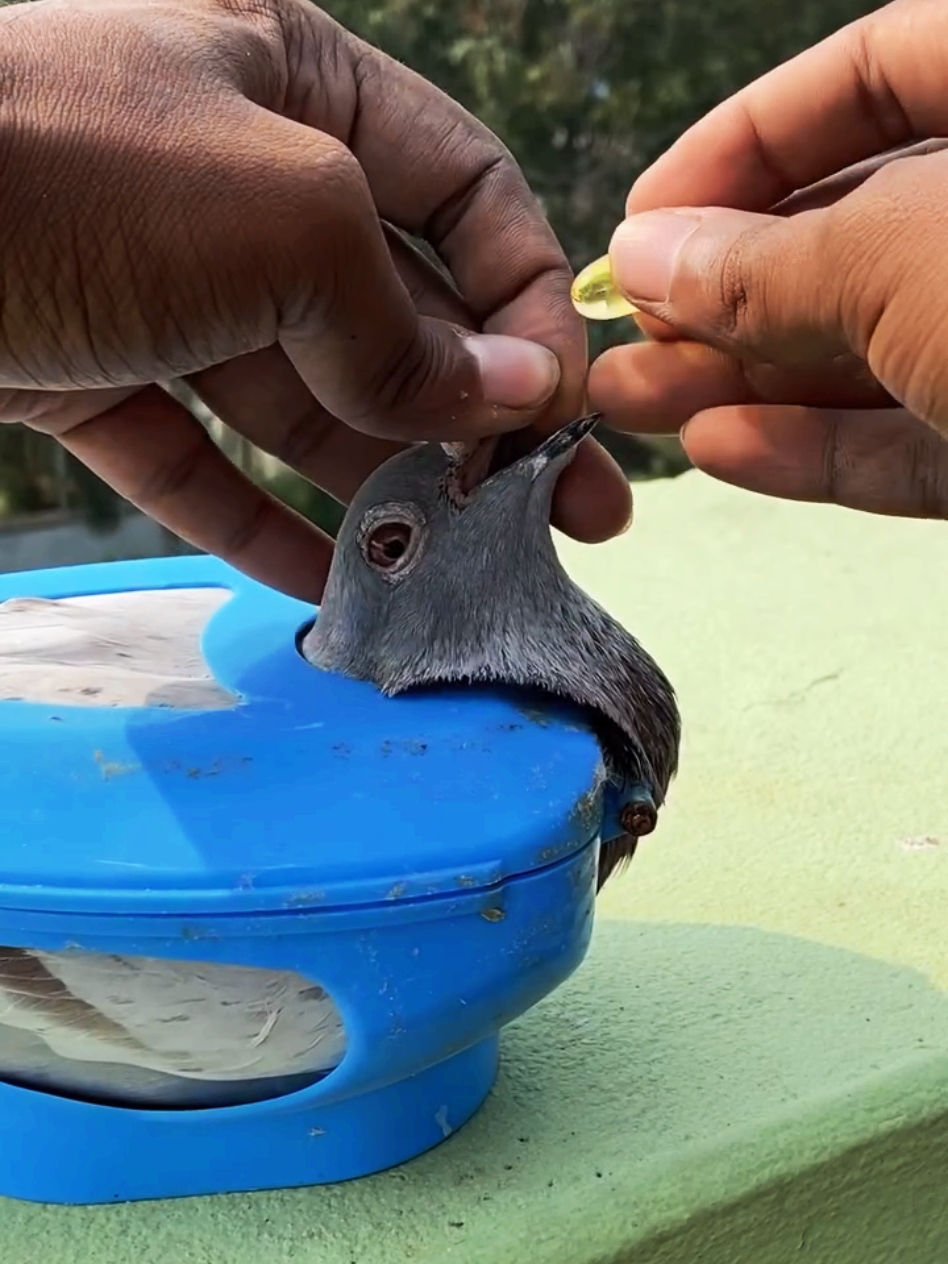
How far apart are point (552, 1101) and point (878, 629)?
3.32ft

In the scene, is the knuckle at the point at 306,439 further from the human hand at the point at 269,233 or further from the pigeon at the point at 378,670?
the pigeon at the point at 378,670

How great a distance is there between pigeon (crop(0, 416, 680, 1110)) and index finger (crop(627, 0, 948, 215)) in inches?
8.5

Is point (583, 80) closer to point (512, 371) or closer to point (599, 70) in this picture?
point (599, 70)

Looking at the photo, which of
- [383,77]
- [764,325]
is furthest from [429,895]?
[383,77]

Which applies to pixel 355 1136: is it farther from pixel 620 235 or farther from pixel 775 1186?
pixel 620 235

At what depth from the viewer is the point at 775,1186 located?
2.38 ft

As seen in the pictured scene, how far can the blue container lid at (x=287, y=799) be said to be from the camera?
1.98 feet

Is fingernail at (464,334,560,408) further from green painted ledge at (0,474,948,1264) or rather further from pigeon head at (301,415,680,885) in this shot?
green painted ledge at (0,474,948,1264)

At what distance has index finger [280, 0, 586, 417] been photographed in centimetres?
86

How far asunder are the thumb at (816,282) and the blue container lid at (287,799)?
0.23 m

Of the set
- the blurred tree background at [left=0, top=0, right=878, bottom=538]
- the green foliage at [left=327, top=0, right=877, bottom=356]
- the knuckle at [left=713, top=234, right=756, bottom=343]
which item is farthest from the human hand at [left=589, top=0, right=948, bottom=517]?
the green foliage at [left=327, top=0, right=877, bottom=356]

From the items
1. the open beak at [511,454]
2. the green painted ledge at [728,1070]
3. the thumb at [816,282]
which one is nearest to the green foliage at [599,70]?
the green painted ledge at [728,1070]

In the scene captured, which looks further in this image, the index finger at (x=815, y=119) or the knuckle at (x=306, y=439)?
the knuckle at (x=306, y=439)

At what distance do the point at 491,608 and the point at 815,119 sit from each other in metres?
0.39
